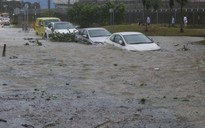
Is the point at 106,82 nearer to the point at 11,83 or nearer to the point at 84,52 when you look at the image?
the point at 11,83

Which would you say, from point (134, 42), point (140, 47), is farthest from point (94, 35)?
point (140, 47)

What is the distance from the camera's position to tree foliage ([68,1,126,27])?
61906 millimetres

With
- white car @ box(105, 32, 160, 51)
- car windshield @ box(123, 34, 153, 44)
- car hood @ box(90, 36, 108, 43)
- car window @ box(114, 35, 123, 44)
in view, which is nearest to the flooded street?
white car @ box(105, 32, 160, 51)

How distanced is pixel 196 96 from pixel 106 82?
10.7ft

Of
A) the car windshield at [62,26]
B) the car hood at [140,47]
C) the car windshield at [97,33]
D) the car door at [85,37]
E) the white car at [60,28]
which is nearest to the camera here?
the car hood at [140,47]

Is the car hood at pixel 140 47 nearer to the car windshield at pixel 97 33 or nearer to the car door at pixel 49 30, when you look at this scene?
the car windshield at pixel 97 33

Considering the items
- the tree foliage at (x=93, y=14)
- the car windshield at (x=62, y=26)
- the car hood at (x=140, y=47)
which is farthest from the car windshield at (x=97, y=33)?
the tree foliage at (x=93, y=14)

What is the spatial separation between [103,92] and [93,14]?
50.7m

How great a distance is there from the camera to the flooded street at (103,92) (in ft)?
28.1

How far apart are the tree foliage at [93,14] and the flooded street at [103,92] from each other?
41.3 m

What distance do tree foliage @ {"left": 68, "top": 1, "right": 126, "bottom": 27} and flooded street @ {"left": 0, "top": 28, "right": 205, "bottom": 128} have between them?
136 feet

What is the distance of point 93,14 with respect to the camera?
62.2 metres

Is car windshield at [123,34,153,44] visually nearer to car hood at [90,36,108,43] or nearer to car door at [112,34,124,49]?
car door at [112,34,124,49]

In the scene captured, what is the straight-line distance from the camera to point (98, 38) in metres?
28.5
